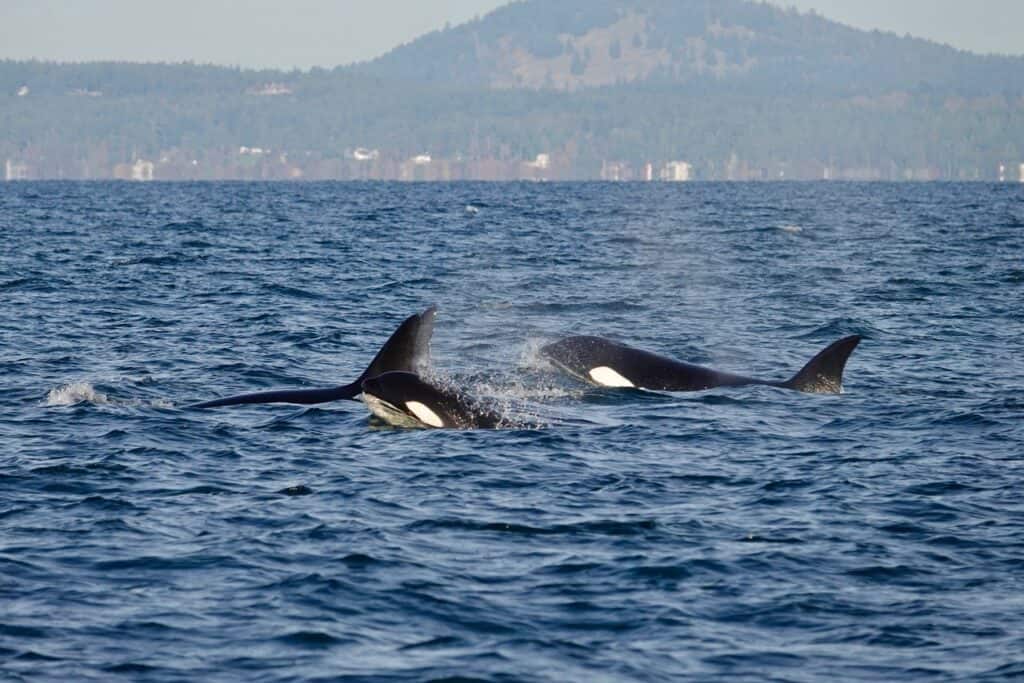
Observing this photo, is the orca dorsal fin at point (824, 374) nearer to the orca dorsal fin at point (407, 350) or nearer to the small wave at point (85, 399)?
the orca dorsal fin at point (407, 350)

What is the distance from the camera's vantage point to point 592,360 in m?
22.8

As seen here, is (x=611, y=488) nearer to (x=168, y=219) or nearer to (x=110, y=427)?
(x=110, y=427)

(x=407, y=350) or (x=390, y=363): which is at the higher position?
(x=407, y=350)

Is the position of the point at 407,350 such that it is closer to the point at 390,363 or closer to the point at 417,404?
the point at 390,363

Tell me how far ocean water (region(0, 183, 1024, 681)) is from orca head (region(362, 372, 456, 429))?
47 centimetres

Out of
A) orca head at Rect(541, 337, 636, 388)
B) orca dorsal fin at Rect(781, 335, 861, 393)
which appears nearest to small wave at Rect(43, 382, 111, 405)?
orca head at Rect(541, 337, 636, 388)

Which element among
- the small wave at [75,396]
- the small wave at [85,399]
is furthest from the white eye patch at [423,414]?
the small wave at [75,396]

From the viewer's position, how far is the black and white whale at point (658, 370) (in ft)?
72.8

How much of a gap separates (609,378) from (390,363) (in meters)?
4.00

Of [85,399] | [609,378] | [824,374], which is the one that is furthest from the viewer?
[609,378]

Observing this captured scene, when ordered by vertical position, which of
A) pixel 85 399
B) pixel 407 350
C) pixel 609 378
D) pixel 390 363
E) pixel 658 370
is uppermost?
pixel 407 350

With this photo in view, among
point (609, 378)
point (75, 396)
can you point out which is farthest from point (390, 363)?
point (75, 396)

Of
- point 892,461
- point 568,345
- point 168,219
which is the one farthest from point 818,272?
point 168,219

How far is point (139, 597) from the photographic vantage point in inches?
489
